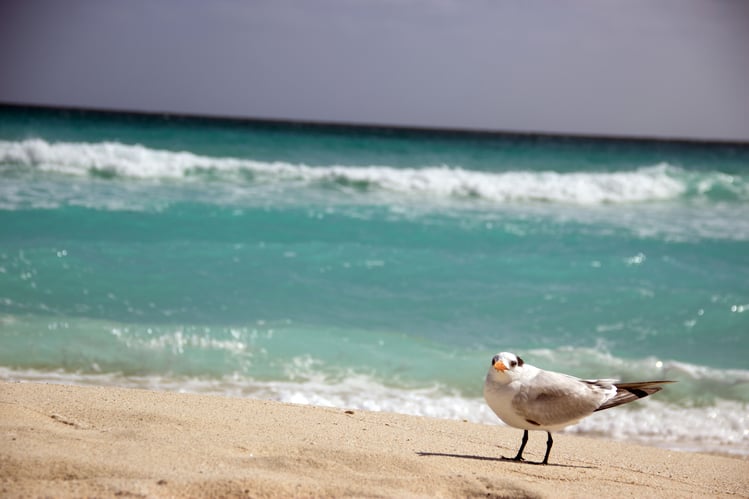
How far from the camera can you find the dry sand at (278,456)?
2.87 meters

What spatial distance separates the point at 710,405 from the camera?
241 inches

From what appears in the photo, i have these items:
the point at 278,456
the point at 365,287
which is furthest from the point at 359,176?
the point at 278,456

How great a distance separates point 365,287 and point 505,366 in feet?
18.3

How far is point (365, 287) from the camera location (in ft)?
29.6

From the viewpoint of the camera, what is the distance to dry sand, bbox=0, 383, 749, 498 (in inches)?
113

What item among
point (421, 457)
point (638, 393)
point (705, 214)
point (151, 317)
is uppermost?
point (705, 214)

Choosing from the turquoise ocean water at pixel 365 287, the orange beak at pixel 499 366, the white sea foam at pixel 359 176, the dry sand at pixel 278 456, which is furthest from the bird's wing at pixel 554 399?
the white sea foam at pixel 359 176

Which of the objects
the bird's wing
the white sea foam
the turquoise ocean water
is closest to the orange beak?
the bird's wing

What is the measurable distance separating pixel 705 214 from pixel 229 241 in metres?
11.4

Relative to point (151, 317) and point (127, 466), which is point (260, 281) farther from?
point (127, 466)

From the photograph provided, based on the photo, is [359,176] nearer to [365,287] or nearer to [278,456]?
[365,287]

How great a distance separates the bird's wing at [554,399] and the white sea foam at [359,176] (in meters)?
14.9

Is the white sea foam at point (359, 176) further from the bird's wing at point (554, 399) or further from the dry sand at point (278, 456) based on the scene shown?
the bird's wing at point (554, 399)

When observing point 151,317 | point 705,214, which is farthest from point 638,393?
point 705,214
